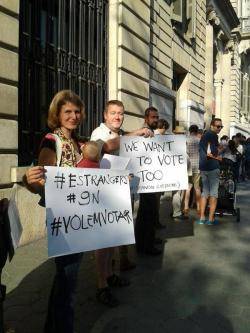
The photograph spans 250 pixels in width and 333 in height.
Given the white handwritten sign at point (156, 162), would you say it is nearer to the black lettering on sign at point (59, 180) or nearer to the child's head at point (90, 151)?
the child's head at point (90, 151)

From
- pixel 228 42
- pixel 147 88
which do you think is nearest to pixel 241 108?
pixel 228 42

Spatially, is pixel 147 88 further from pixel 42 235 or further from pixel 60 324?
pixel 60 324

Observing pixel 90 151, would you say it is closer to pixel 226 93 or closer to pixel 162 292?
pixel 162 292

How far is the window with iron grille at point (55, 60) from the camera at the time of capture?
246 inches

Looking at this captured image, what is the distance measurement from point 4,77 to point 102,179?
299 cm

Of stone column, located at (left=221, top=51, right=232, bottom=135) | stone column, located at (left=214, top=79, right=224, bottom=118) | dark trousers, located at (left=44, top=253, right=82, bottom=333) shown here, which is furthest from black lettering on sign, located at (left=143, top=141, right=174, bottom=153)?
stone column, located at (left=221, top=51, right=232, bottom=135)

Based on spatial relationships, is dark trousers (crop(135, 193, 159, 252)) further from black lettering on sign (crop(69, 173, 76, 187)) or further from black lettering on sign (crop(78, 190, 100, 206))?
black lettering on sign (crop(69, 173, 76, 187))

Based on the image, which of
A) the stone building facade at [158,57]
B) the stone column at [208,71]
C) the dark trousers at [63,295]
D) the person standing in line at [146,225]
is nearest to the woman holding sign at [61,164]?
the dark trousers at [63,295]

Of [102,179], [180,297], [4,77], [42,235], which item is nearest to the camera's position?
[102,179]

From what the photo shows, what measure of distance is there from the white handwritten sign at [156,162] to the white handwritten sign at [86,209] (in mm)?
1127

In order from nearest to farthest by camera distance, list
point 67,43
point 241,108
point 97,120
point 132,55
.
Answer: point 67,43 → point 97,120 → point 132,55 → point 241,108

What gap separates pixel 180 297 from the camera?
3.88 m

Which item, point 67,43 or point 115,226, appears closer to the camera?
point 115,226

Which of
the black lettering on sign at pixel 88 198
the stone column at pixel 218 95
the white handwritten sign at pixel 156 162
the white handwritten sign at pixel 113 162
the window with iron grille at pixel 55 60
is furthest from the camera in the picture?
the stone column at pixel 218 95
